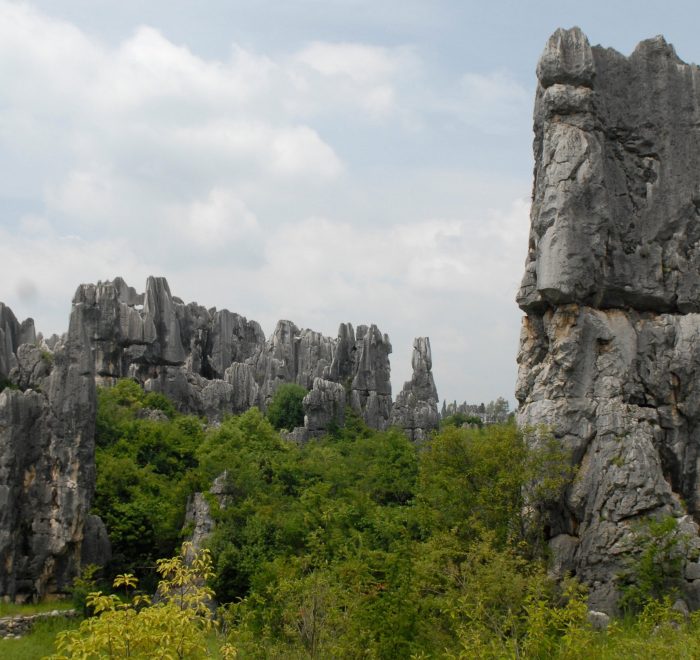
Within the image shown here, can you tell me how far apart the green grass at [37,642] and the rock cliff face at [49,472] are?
1686mm

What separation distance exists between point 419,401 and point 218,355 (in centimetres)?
1514

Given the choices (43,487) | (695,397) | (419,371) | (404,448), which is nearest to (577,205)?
(695,397)

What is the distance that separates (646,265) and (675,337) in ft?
5.25

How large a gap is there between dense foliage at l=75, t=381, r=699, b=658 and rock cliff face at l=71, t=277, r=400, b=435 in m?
16.1


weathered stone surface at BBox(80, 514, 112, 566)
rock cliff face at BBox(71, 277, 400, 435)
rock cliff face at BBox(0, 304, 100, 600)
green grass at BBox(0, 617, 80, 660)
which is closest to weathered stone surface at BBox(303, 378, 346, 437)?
rock cliff face at BBox(71, 277, 400, 435)

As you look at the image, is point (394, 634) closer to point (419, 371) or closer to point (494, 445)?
point (494, 445)

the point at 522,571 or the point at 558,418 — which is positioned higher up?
the point at 558,418

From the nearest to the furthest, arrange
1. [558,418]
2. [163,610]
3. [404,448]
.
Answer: [163,610]
[558,418]
[404,448]

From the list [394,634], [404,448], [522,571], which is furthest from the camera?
[404,448]

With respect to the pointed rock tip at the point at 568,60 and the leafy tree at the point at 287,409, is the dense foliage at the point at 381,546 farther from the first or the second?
the leafy tree at the point at 287,409

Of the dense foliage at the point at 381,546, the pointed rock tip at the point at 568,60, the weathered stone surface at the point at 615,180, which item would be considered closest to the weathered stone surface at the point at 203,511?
the dense foliage at the point at 381,546

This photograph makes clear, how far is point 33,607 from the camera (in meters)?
24.3

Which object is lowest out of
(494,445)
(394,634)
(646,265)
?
(394,634)

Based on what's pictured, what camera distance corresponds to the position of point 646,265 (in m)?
19.2
